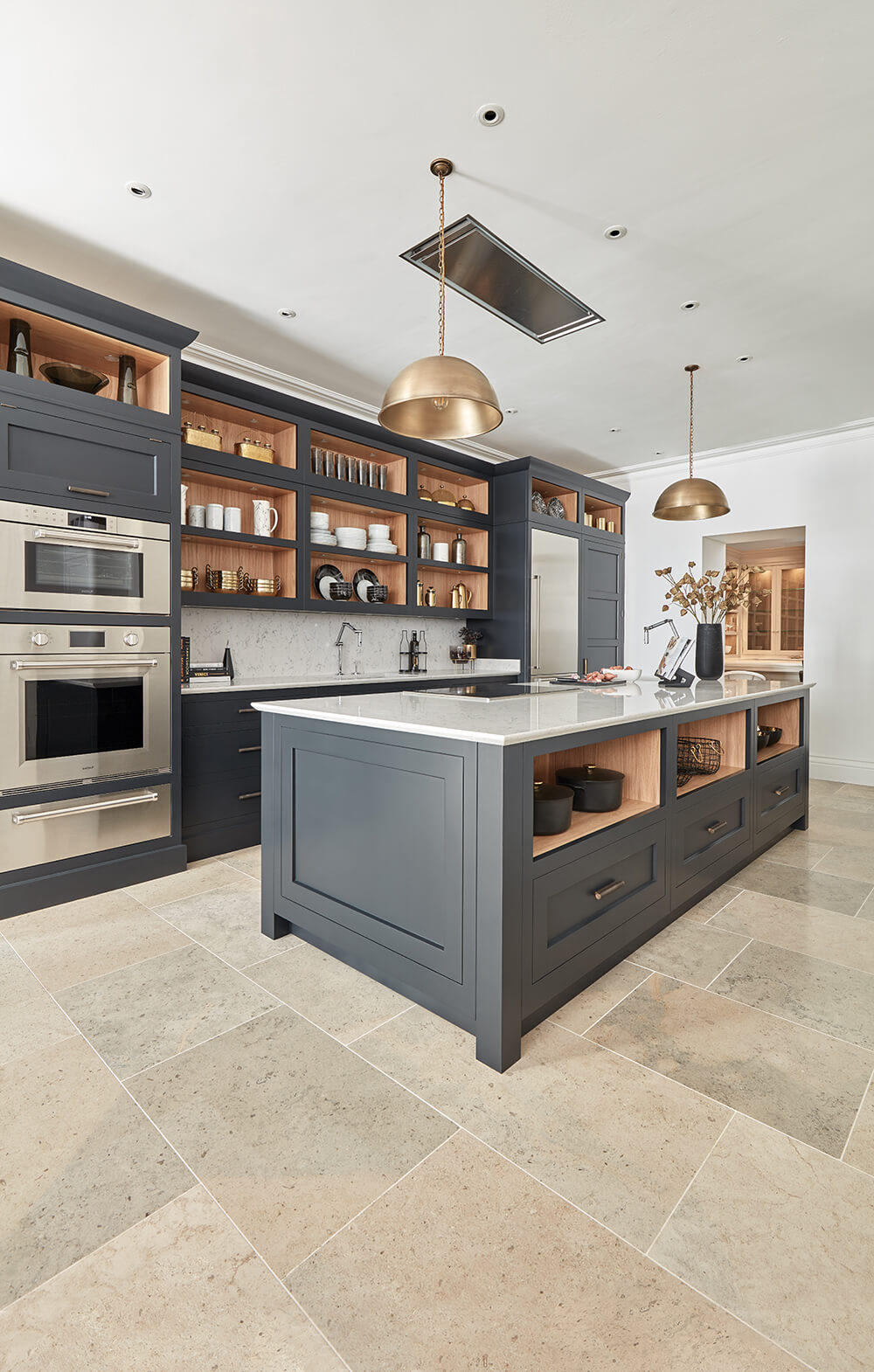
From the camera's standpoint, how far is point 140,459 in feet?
9.82

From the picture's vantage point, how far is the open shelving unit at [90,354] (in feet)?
9.05

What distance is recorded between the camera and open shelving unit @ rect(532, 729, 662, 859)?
2072 millimetres

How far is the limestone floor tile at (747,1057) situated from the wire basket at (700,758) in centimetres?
103

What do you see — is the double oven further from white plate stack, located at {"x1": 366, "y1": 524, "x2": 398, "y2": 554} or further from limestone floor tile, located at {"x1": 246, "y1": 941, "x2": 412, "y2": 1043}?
white plate stack, located at {"x1": 366, "y1": 524, "x2": 398, "y2": 554}

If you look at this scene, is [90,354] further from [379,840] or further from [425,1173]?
[425,1173]

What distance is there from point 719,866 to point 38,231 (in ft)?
12.7

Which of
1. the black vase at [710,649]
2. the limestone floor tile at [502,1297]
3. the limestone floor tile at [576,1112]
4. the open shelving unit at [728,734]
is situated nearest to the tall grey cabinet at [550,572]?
the black vase at [710,649]

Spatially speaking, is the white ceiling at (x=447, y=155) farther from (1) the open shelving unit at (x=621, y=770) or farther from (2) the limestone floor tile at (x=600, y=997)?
(2) the limestone floor tile at (x=600, y=997)

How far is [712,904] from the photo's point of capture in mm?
2760

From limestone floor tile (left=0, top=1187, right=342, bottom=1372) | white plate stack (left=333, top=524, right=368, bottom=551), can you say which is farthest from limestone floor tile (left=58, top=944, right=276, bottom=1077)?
white plate stack (left=333, top=524, right=368, bottom=551)

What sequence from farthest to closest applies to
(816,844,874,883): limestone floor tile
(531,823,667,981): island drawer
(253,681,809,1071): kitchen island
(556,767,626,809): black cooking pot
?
(816,844,874,883): limestone floor tile, (556,767,626,809): black cooking pot, (531,823,667,981): island drawer, (253,681,809,1071): kitchen island

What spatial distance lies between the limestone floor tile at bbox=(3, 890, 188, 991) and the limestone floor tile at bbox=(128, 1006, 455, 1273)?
0.69m

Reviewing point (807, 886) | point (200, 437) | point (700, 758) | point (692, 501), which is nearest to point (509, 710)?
point (700, 758)

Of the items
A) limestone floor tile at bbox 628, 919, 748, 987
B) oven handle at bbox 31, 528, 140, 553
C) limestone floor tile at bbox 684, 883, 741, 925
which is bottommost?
limestone floor tile at bbox 628, 919, 748, 987
